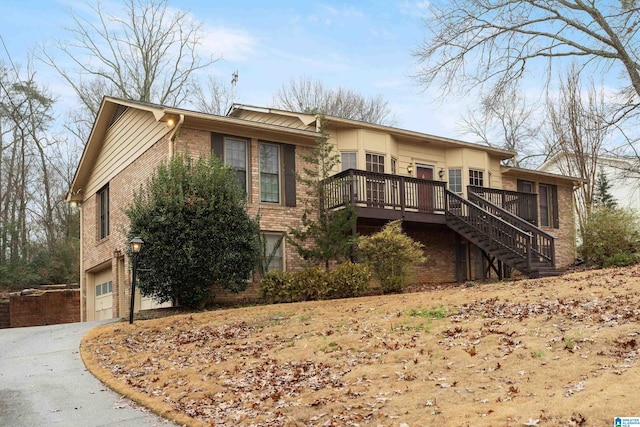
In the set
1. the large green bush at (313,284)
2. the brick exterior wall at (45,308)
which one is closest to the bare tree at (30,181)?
the brick exterior wall at (45,308)

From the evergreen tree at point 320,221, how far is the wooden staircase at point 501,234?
3645mm

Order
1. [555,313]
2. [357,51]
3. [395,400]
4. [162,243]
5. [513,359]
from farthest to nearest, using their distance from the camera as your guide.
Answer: [357,51] < [162,243] < [555,313] < [513,359] < [395,400]

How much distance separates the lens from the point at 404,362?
8.56 meters

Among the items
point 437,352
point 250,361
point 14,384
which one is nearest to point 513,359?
point 437,352

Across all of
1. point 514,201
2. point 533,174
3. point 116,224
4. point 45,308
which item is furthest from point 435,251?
point 45,308

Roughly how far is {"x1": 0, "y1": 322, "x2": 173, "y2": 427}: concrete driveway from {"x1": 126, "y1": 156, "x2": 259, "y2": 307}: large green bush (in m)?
2.74

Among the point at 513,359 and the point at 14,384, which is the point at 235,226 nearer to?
the point at 14,384

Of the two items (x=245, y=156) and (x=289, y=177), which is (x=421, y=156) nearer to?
(x=289, y=177)

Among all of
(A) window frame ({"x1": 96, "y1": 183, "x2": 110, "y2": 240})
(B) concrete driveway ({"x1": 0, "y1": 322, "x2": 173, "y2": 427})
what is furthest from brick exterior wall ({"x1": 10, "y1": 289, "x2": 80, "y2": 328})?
(B) concrete driveway ({"x1": 0, "y1": 322, "x2": 173, "y2": 427})

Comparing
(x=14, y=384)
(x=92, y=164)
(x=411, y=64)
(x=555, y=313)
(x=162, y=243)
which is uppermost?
(x=411, y=64)

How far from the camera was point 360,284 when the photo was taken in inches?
645

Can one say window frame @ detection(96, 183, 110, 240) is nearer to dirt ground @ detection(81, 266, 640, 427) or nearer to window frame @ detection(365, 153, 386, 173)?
window frame @ detection(365, 153, 386, 173)

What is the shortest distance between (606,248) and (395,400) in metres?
14.9

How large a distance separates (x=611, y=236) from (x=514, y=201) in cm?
333
